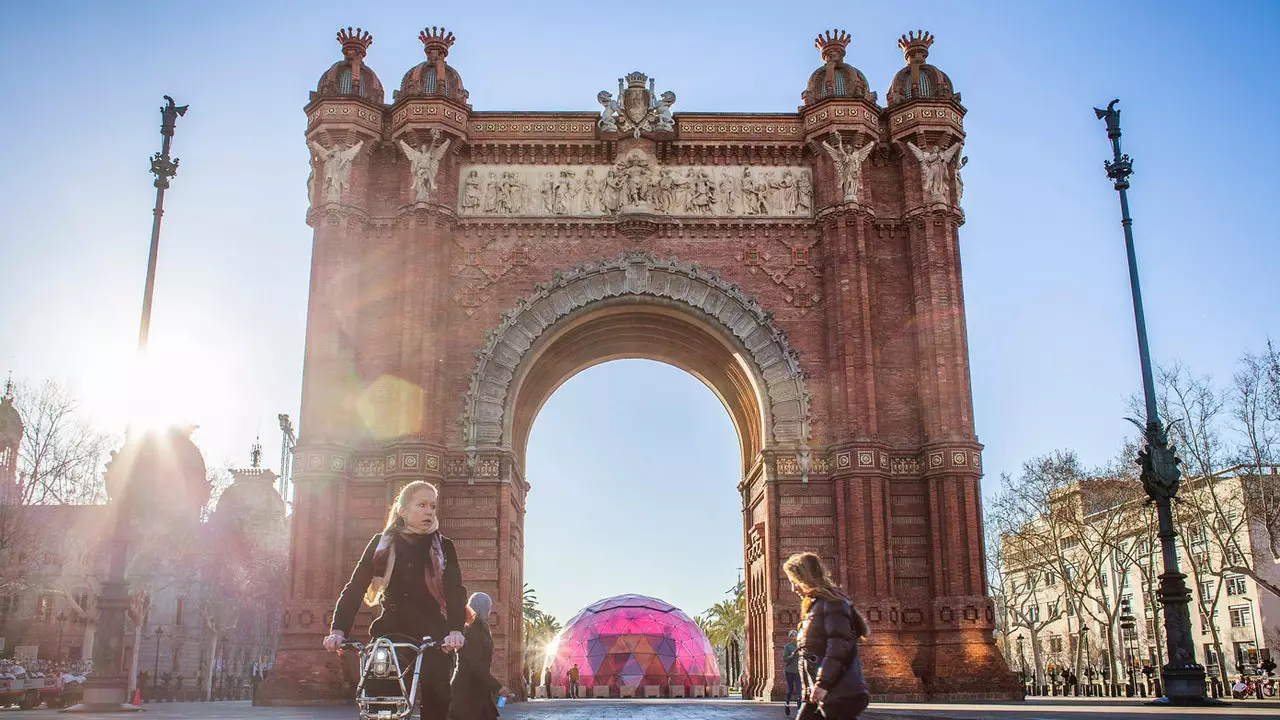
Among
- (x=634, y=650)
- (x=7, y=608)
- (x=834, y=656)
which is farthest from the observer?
(x=7, y=608)

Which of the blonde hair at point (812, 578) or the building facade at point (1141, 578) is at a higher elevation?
the building facade at point (1141, 578)

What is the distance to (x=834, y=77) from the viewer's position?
28625 millimetres

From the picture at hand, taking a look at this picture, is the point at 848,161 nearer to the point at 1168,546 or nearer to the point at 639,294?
the point at 639,294

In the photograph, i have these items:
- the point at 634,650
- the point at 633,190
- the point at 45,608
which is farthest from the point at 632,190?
the point at 45,608

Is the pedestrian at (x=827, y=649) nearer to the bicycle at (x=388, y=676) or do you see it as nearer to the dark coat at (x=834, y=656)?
the dark coat at (x=834, y=656)

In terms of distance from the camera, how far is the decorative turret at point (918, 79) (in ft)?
92.9

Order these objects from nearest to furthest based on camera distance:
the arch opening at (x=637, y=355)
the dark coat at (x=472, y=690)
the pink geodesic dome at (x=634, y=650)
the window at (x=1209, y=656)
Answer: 1. the dark coat at (x=472, y=690)
2. the arch opening at (x=637, y=355)
3. the pink geodesic dome at (x=634, y=650)
4. the window at (x=1209, y=656)

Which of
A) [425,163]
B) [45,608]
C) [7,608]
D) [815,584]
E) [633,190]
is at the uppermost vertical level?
[425,163]

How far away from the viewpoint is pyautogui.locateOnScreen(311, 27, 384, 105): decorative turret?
28047 millimetres

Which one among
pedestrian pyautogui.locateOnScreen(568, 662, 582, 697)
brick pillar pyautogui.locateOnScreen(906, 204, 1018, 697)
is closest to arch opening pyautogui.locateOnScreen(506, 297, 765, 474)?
brick pillar pyautogui.locateOnScreen(906, 204, 1018, 697)

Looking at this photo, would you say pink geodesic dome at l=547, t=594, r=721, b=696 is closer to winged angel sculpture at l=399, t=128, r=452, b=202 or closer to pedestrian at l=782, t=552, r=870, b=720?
winged angel sculpture at l=399, t=128, r=452, b=202

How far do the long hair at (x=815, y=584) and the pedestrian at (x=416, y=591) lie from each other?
88.7 inches

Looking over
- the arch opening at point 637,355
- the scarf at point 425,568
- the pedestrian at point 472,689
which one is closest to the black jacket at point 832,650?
the scarf at point 425,568

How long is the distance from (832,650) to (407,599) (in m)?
2.75
